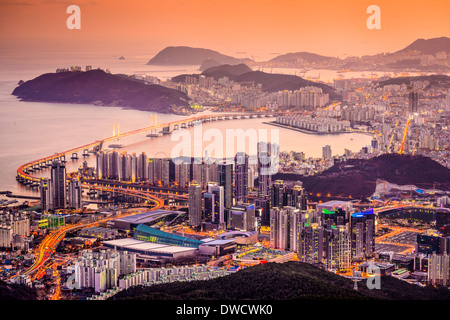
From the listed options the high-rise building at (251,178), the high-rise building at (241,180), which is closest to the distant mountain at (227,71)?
the high-rise building at (241,180)

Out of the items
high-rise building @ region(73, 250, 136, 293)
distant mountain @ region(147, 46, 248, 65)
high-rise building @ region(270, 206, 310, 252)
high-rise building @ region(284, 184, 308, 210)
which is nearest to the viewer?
high-rise building @ region(73, 250, 136, 293)

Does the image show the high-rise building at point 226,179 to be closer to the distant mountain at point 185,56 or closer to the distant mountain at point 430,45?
the distant mountain at point 185,56

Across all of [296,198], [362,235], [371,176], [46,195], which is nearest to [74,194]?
[46,195]

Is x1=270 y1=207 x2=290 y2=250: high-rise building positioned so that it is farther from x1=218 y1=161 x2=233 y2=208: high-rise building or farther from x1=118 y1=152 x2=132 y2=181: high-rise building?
x1=118 y1=152 x2=132 y2=181: high-rise building

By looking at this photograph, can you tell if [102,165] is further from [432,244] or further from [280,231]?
[432,244]

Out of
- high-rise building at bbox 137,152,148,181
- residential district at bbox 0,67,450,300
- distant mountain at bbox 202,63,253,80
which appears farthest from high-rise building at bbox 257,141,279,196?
high-rise building at bbox 137,152,148,181
